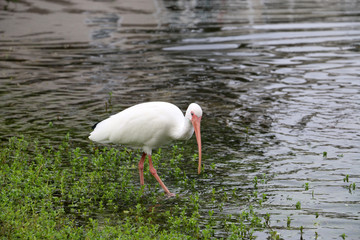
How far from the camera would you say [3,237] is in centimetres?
581

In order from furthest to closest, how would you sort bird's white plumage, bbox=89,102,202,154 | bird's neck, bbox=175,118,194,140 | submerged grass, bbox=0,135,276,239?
bird's white plumage, bbox=89,102,202,154
bird's neck, bbox=175,118,194,140
submerged grass, bbox=0,135,276,239

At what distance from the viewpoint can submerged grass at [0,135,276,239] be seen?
20.5ft

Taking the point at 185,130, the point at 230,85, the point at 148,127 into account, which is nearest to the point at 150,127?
the point at 148,127

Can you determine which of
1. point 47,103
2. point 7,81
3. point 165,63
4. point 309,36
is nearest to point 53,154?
point 47,103

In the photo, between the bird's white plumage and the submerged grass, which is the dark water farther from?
the bird's white plumage

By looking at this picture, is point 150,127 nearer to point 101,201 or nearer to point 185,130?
point 185,130

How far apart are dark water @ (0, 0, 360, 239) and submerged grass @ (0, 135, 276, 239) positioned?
38 centimetres

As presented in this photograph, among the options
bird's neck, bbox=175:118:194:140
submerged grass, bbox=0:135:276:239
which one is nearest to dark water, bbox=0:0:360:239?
submerged grass, bbox=0:135:276:239

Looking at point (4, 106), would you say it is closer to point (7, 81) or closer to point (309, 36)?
point (7, 81)

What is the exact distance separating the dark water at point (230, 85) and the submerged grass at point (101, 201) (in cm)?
38

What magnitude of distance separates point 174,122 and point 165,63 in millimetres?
8610

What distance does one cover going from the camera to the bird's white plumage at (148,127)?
7.86 m

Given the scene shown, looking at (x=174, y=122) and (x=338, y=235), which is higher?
(x=174, y=122)

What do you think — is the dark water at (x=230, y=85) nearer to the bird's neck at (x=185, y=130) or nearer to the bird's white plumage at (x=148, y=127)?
the bird's neck at (x=185, y=130)
